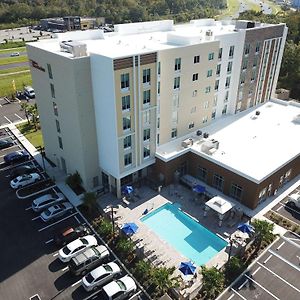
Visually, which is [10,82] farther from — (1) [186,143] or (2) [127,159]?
(1) [186,143]

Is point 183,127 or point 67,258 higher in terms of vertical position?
point 183,127

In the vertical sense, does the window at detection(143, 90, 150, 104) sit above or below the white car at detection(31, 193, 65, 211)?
above

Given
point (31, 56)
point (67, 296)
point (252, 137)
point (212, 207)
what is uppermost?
point (31, 56)

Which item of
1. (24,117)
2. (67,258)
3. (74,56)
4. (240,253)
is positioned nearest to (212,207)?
(240,253)

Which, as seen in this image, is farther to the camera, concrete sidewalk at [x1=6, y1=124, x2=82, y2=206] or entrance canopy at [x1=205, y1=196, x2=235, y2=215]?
concrete sidewalk at [x1=6, y1=124, x2=82, y2=206]

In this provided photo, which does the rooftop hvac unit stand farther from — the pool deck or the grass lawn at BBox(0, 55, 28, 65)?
the grass lawn at BBox(0, 55, 28, 65)

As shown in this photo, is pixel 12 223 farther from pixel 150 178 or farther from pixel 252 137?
pixel 252 137

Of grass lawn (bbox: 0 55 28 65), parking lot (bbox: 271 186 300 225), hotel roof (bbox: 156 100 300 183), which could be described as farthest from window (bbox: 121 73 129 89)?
grass lawn (bbox: 0 55 28 65)
